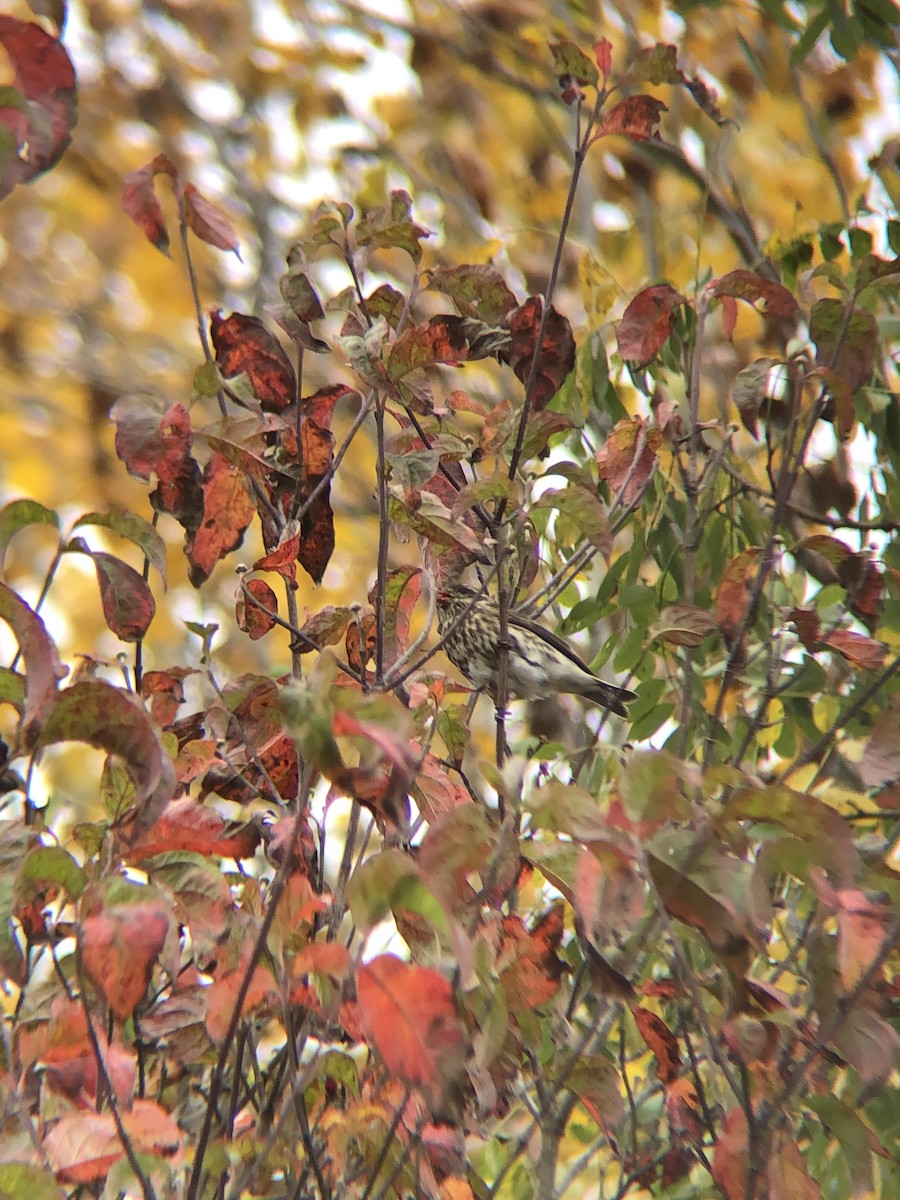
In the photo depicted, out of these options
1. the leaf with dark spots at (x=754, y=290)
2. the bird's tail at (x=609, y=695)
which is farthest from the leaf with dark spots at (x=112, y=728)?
the bird's tail at (x=609, y=695)

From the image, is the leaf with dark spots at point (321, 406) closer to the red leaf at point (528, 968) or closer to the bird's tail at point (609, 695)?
the red leaf at point (528, 968)

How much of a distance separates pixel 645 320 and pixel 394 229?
408 millimetres

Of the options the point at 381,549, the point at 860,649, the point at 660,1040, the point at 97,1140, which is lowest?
the point at 97,1140

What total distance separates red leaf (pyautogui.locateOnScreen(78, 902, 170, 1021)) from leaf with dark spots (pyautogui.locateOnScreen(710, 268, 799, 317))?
1.21 m

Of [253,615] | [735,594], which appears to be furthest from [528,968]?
[735,594]

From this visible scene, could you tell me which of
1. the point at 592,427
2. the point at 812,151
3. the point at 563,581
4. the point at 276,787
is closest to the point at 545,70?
the point at 812,151

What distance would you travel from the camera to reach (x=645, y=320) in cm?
185

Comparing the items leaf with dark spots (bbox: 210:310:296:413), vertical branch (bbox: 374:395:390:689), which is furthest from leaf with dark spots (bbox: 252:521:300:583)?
leaf with dark spots (bbox: 210:310:296:413)

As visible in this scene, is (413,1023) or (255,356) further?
(255,356)

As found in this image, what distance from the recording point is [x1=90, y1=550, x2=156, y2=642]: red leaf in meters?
1.56

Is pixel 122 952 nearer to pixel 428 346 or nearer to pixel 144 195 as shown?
pixel 428 346

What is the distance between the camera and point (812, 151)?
489cm

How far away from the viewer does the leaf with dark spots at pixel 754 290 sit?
1819mm

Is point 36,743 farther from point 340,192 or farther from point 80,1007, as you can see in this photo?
point 340,192
